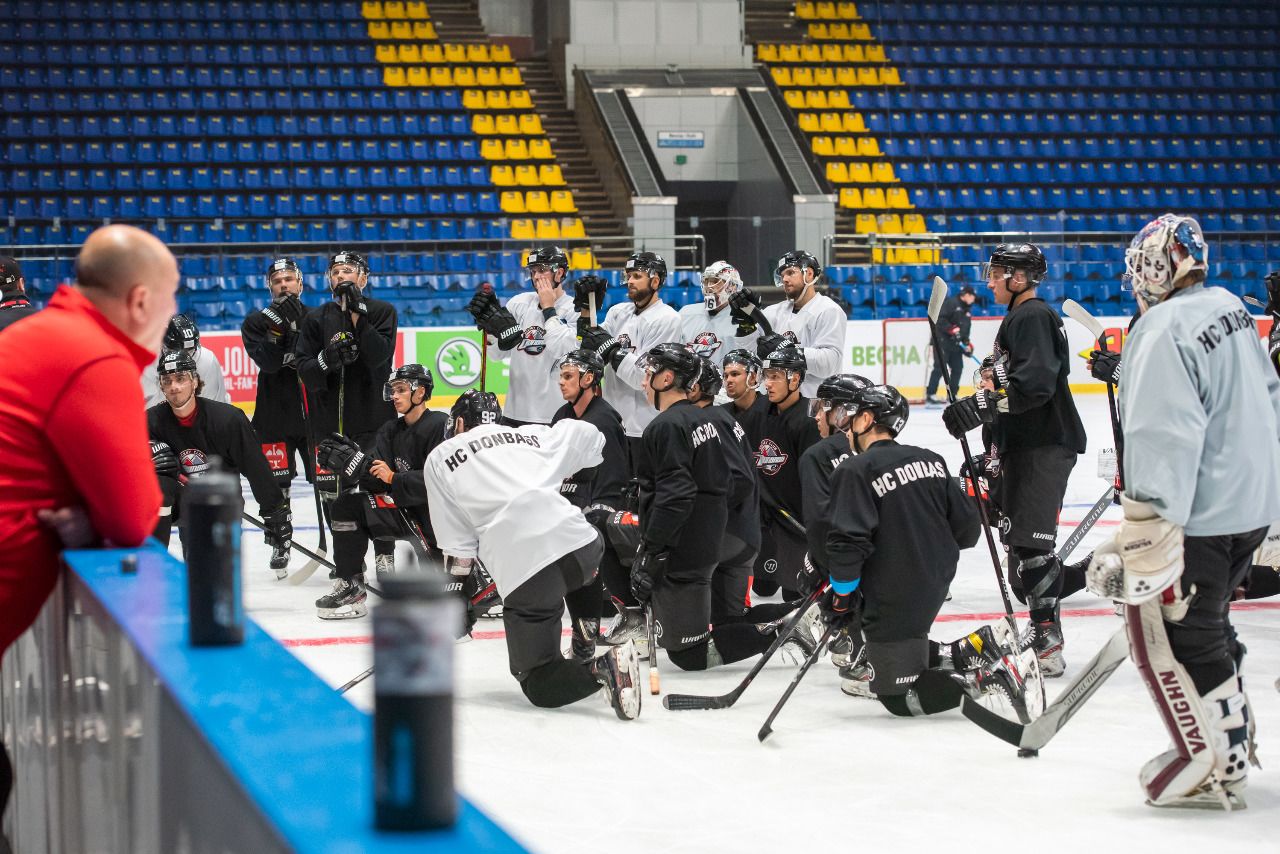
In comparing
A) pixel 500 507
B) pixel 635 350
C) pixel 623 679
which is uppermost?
pixel 635 350

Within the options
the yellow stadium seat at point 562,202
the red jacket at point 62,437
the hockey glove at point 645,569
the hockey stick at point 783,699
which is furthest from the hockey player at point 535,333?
the yellow stadium seat at point 562,202

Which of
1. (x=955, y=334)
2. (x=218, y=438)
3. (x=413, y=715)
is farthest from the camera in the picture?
(x=955, y=334)

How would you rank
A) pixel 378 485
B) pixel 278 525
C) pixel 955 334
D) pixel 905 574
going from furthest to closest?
pixel 955 334, pixel 278 525, pixel 378 485, pixel 905 574

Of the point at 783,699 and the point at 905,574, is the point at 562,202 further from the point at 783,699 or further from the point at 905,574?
the point at 783,699

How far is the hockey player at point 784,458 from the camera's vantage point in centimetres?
689

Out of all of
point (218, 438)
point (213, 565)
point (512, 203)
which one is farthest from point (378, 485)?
point (512, 203)

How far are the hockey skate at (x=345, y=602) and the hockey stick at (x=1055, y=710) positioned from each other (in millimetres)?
3350

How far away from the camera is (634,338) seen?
7.83m

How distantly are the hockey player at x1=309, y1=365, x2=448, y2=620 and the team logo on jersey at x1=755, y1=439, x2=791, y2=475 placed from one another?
1513 millimetres

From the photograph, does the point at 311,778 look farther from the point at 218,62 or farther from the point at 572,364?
the point at 218,62

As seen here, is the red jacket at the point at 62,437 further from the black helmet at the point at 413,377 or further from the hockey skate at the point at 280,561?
the hockey skate at the point at 280,561

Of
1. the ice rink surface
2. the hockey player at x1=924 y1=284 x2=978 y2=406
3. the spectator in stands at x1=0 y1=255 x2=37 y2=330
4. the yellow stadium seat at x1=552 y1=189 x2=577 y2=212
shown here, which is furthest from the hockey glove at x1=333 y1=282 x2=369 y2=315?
the yellow stadium seat at x1=552 y1=189 x2=577 y2=212

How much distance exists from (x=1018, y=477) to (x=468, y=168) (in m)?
16.0

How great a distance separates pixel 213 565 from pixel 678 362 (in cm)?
398
